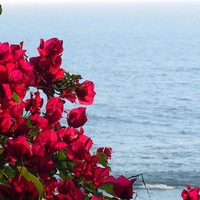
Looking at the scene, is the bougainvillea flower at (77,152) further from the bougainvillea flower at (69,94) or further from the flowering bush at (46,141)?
the bougainvillea flower at (69,94)

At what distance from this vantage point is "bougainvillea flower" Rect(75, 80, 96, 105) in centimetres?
202

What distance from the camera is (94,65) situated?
85.9m

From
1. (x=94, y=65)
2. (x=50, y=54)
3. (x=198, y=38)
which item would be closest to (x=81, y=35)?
(x=198, y=38)

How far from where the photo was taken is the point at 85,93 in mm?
2021

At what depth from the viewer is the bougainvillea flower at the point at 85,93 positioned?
6.61 feet

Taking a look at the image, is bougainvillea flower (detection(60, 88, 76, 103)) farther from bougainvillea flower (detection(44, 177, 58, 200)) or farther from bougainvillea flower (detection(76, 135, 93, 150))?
bougainvillea flower (detection(44, 177, 58, 200))

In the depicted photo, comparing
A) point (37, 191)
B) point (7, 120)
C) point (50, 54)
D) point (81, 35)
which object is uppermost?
point (50, 54)

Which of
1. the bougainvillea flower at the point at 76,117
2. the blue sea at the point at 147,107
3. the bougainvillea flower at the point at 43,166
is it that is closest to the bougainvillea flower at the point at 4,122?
the bougainvillea flower at the point at 43,166

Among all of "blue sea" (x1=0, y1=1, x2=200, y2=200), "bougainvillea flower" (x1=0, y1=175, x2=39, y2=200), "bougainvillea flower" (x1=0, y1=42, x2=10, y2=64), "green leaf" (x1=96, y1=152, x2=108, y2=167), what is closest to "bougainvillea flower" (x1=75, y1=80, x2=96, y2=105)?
"green leaf" (x1=96, y1=152, x2=108, y2=167)

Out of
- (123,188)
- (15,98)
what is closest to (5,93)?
(15,98)

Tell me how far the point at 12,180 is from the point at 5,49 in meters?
0.37

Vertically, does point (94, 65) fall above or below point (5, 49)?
below

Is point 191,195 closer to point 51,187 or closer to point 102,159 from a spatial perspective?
point 102,159

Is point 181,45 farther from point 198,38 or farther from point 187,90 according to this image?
point 187,90
